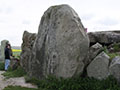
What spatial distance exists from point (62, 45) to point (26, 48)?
21.7 feet

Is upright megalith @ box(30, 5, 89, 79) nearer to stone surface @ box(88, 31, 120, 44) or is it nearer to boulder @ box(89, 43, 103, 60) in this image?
boulder @ box(89, 43, 103, 60)

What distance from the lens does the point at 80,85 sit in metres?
10.8

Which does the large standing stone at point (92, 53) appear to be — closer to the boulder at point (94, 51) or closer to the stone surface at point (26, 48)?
the boulder at point (94, 51)

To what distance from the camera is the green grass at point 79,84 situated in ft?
33.9

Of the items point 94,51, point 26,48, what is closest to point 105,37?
point 94,51

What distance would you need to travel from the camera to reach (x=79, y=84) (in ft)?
35.7

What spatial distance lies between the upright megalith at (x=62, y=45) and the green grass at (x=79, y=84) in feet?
1.18

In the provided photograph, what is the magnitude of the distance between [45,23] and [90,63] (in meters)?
3.74

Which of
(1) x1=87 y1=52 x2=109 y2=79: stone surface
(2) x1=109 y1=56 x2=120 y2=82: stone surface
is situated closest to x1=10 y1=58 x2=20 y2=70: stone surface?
(1) x1=87 y1=52 x2=109 y2=79: stone surface

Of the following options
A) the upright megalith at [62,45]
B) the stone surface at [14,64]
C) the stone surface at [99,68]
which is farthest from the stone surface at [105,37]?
the stone surface at [14,64]

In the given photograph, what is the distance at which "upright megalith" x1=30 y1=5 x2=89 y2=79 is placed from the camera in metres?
11.4

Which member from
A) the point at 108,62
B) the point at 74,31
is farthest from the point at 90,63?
the point at 74,31

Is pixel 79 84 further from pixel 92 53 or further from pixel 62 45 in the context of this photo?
pixel 92 53

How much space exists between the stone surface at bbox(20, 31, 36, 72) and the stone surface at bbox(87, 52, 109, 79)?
6414mm
